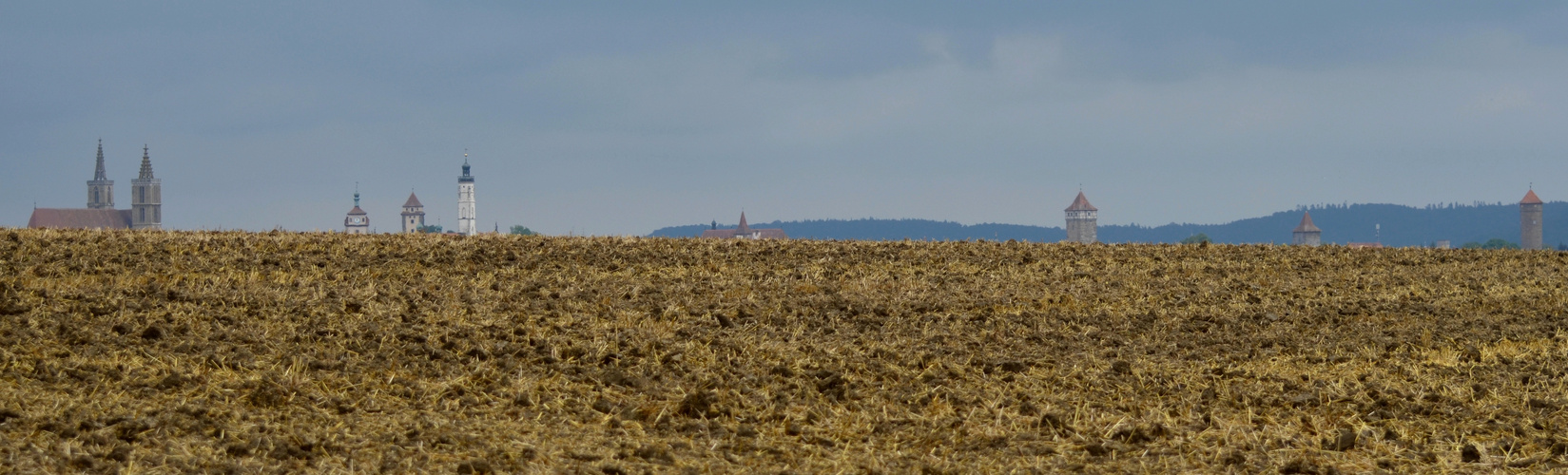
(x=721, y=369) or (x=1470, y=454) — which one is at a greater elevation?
(x=721, y=369)

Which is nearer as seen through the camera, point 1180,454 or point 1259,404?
point 1180,454

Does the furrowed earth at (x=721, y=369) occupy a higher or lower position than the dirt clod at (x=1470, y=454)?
higher

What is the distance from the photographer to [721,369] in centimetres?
1012

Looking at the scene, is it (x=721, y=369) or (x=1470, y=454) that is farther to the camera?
(x=721, y=369)

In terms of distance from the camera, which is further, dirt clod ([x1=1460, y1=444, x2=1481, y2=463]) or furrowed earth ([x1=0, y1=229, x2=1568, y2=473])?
dirt clod ([x1=1460, y1=444, x2=1481, y2=463])

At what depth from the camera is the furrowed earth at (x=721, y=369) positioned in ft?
26.4

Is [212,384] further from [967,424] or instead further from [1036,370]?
[1036,370]

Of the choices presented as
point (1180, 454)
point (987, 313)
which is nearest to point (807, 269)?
point (987, 313)

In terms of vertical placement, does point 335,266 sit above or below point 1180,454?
above

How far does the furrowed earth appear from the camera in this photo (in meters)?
8.05

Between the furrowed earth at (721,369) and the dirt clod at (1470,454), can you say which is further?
the dirt clod at (1470,454)

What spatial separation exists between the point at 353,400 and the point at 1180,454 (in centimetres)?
553

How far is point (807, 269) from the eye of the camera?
16406 millimetres

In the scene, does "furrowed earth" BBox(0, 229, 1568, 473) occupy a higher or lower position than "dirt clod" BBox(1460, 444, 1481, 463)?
higher
